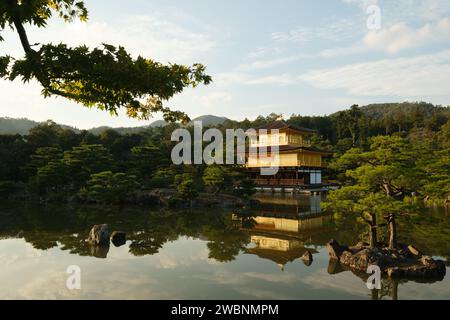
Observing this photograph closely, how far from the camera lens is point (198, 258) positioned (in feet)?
32.2

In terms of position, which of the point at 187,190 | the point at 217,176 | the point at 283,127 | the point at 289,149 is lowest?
the point at 187,190

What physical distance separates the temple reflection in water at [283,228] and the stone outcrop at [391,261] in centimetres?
124

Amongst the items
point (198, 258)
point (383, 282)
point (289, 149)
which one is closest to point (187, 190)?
point (198, 258)

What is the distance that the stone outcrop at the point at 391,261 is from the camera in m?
7.74

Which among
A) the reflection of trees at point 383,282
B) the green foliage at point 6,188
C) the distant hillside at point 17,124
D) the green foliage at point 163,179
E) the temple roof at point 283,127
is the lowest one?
the reflection of trees at point 383,282

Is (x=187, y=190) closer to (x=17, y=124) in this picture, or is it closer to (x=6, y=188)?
(x=6, y=188)

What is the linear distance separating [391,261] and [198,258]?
16.2ft

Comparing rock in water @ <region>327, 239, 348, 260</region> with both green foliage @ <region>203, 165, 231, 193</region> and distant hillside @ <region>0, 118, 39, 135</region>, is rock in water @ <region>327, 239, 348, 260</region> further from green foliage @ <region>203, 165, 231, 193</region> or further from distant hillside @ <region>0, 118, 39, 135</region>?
distant hillside @ <region>0, 118, 39, 135</region>

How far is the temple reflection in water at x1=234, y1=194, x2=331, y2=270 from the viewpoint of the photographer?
1036 cm

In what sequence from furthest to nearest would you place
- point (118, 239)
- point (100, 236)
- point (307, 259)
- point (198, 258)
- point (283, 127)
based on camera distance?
point (283, 127), point (118, 239), point (100, 236), point (198, 258), point (307, 259)

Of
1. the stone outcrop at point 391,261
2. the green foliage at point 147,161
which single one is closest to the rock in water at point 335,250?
the stone outcrop at point 391,261

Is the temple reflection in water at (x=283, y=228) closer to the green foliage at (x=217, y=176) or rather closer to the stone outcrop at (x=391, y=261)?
the stone outcrop at (x=391, y=261)

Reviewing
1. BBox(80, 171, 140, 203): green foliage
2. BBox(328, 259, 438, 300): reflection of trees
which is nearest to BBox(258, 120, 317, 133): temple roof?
BBox(80, 171, 140, 203): green foliage
